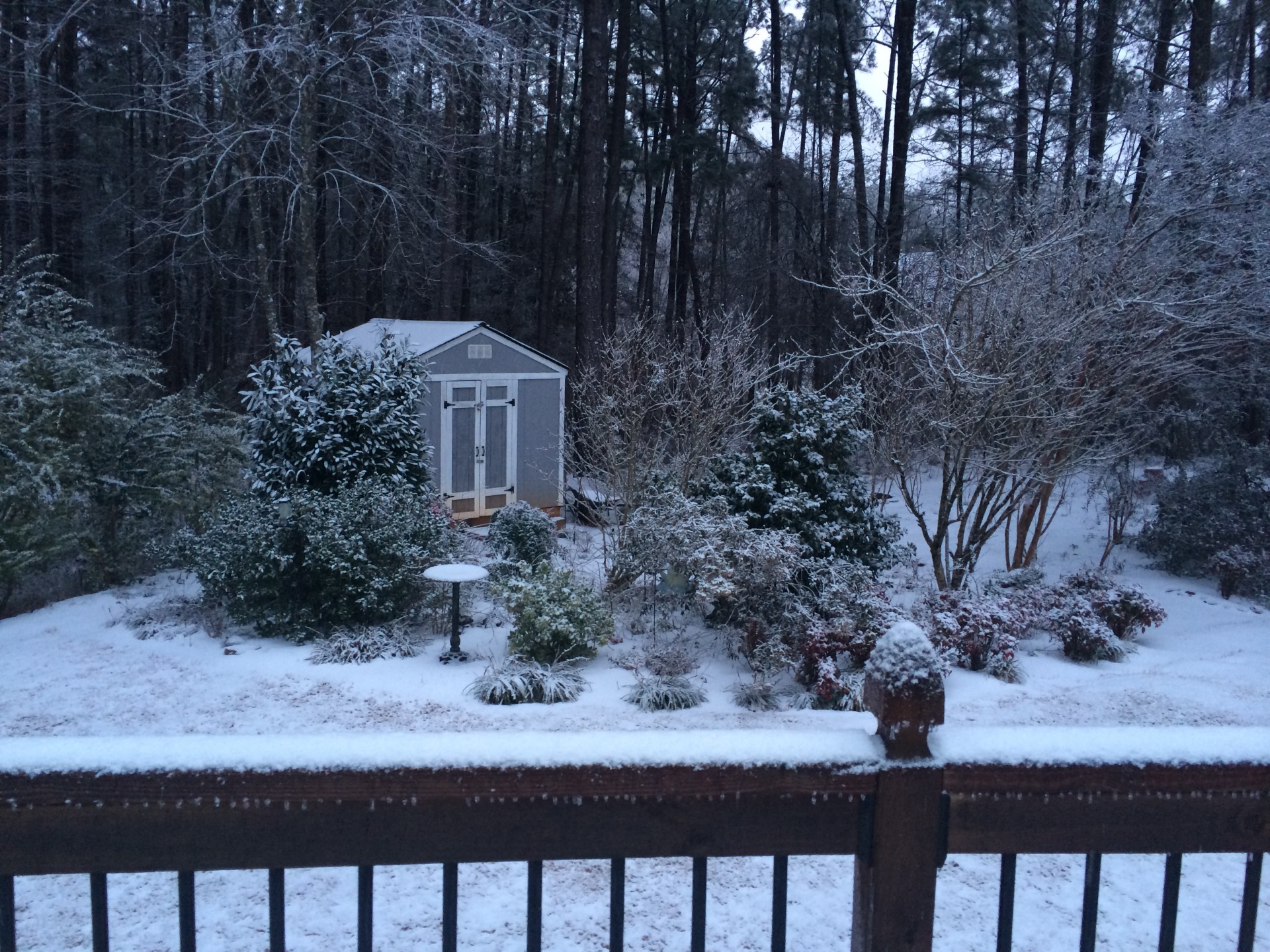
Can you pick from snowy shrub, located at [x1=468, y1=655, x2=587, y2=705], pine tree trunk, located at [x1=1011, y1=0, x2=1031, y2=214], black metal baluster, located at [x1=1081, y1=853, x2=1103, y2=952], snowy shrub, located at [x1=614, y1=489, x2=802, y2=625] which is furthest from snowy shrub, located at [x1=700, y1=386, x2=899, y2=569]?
pine tree trunk, located at [x1=1011, y1=0, x2=1031, y2=214]

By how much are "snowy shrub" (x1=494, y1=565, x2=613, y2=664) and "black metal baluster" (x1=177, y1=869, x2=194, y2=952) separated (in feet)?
17.4

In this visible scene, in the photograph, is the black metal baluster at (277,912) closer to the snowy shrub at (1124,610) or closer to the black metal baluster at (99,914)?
the black metal baluster at (99,914)

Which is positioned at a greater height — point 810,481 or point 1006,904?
point 810,481

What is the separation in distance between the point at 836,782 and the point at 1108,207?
9.42 m

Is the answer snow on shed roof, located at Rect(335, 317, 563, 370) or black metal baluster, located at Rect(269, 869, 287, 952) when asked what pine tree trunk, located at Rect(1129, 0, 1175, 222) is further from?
black metal baluster, located at Rect(269, 869, 287, 952)

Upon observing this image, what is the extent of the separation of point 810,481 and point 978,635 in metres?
1.93

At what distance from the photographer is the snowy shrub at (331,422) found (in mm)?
9195

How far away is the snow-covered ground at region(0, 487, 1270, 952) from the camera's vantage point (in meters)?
3.71

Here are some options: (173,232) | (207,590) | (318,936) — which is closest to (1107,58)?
(173,232)

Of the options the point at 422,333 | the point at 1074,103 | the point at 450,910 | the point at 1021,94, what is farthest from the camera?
the point at 1021,94

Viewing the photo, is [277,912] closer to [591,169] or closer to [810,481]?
[810,481]

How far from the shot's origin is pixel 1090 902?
1.77 m

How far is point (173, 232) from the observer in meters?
11.6

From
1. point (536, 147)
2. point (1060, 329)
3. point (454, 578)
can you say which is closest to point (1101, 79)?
point (1060, 329)
